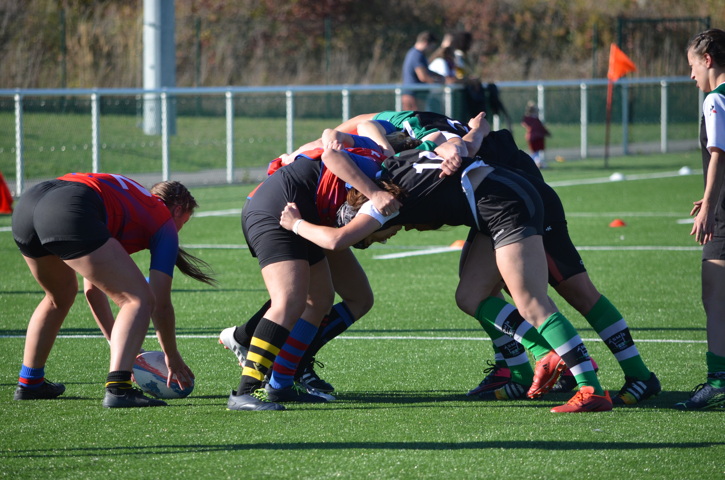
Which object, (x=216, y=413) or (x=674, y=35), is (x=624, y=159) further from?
(x=216, y=413)

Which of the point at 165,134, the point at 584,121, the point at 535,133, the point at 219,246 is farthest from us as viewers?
the point at 584,121

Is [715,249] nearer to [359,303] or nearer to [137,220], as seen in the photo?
[359,303]

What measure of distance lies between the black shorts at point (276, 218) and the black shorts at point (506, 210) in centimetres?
88

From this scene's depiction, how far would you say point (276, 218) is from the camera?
5465 millimetres

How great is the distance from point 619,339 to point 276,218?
6.46ft

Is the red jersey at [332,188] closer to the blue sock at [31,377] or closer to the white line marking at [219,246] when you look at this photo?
the blue sock at [31,377]

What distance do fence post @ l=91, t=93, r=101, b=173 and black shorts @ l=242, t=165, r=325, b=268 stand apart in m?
13.4

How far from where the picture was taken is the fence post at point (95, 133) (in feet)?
60.2

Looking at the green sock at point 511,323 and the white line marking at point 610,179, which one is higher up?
the green sock at point 511,323

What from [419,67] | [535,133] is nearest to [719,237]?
[419,67]

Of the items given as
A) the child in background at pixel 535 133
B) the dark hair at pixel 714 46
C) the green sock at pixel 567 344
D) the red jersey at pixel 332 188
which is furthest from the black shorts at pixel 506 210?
the child in background at pixel 535 133

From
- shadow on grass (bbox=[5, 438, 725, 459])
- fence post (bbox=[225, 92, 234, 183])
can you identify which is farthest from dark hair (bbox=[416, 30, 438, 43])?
shadow on grass (bbox=[5, 438, 725, 459])

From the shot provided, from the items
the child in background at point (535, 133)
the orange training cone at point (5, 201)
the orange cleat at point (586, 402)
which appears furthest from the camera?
the child in background at point (535, 133)

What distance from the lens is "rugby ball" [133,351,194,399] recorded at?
5902 millimetres
